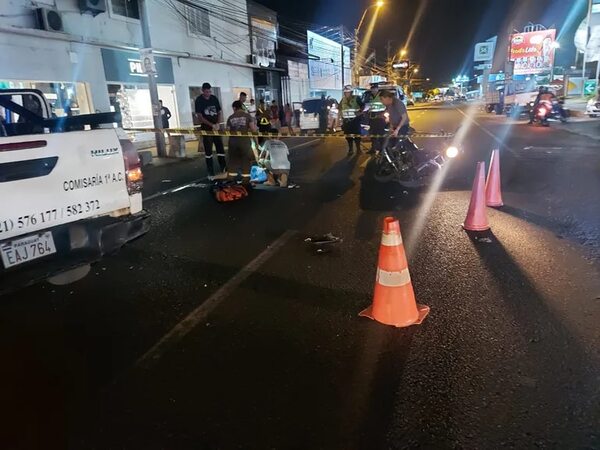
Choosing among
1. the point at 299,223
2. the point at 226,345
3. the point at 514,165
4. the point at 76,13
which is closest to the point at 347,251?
the point at 299,223

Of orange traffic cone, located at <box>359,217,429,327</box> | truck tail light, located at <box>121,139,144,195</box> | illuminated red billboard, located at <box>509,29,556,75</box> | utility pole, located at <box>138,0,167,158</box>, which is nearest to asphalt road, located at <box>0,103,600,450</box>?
orange traffic cone, located at <box>359,217,429,327</box>

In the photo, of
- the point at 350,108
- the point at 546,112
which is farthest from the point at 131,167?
the point at 546,112

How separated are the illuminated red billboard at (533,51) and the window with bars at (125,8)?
44.6 meters

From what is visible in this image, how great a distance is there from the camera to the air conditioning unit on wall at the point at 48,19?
13820 mm

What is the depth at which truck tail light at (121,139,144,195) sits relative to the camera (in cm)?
418

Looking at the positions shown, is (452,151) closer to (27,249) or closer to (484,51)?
(27,249)

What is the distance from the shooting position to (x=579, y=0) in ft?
194

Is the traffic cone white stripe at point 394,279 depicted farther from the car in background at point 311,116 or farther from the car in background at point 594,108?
the car in background at point 594,108

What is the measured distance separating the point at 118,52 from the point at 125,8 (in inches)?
73.0

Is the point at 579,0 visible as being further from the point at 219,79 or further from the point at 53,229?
the point at 53,229

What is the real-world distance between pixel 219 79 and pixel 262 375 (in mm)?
23239

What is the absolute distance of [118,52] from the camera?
17.1 metres

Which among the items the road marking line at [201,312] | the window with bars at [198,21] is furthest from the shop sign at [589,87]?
the road marking line at [201,312]

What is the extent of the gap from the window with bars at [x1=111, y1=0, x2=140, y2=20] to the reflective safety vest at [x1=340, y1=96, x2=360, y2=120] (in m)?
8.55
